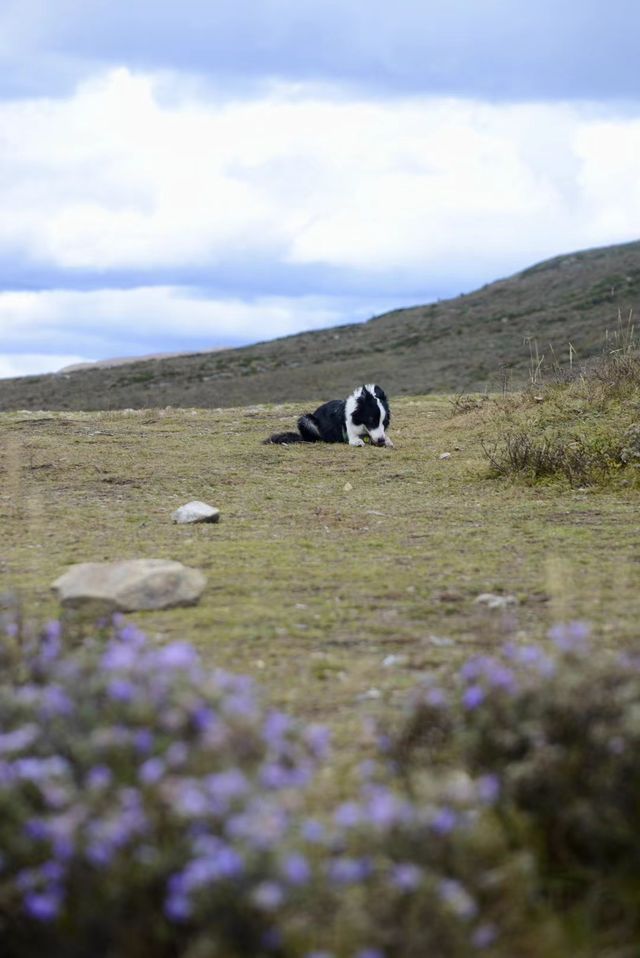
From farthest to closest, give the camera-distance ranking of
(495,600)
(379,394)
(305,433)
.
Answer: (305,433), (379,394), (495,600)

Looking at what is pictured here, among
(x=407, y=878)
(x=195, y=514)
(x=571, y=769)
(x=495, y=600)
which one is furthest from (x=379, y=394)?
(x=407, y=878)

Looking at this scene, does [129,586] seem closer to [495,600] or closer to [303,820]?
[495,600]

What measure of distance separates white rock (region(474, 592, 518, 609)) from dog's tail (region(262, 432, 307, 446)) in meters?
8.38

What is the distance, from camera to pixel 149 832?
2.68 metres

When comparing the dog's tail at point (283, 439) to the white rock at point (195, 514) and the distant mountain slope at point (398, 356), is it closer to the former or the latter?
the white rock at point (195, 514)

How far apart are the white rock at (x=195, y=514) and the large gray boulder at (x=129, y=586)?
2.72 meters

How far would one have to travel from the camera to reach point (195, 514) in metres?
8.51

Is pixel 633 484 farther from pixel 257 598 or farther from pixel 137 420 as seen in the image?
pixel 137 420

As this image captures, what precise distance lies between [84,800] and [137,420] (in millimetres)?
14396

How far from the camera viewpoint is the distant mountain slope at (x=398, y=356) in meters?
35.1

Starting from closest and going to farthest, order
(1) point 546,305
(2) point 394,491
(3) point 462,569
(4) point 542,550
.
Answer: (3) point 462,569 → (4) point 542,550 → (2) point 394,491 → (1) point 546,305

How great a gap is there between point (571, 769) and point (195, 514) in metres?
5.74

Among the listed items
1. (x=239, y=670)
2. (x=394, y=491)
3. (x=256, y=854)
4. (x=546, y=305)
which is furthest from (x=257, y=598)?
(x=546, y=305)

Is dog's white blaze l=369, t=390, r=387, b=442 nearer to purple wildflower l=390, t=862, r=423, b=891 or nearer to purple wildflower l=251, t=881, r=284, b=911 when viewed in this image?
purple wildflower l=390, t=862, r=423, b=891
